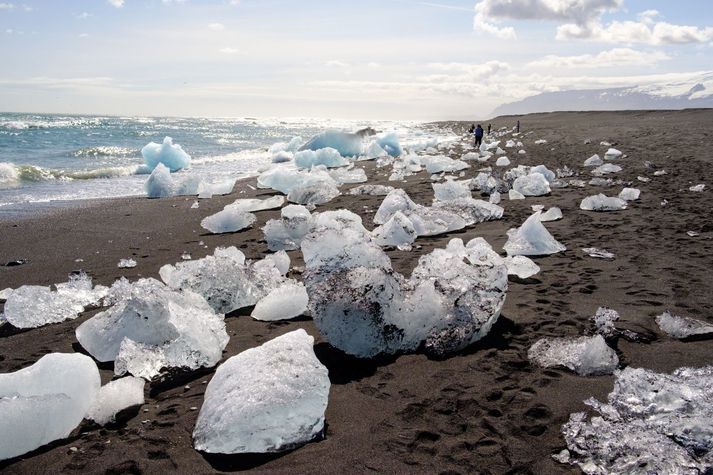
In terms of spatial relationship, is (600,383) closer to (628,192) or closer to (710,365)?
(710,365)

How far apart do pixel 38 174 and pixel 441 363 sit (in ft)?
42.5

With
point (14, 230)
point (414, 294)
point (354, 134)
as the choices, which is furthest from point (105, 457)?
point (354, 134)

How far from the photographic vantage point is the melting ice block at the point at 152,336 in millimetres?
2799

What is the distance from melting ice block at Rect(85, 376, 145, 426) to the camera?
236cm

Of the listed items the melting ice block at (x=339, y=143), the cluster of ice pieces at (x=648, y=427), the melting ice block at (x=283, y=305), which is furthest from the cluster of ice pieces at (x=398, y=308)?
the melting ice block at (x=339, y=143)

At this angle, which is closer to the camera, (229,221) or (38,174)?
(229,221)

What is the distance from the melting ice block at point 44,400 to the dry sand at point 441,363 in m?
0.07

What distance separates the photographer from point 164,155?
15.5 metres

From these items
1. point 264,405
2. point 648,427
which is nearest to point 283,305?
point 264,405

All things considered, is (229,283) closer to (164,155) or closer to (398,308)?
(398,308)

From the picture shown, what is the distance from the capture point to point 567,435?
2115 millimetres

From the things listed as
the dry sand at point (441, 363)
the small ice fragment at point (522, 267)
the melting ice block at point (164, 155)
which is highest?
the melting ice block at point (164, 155)

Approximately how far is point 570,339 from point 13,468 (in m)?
2.89

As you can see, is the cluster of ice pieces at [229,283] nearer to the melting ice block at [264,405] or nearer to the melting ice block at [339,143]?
the melting ice block at [264,405]
